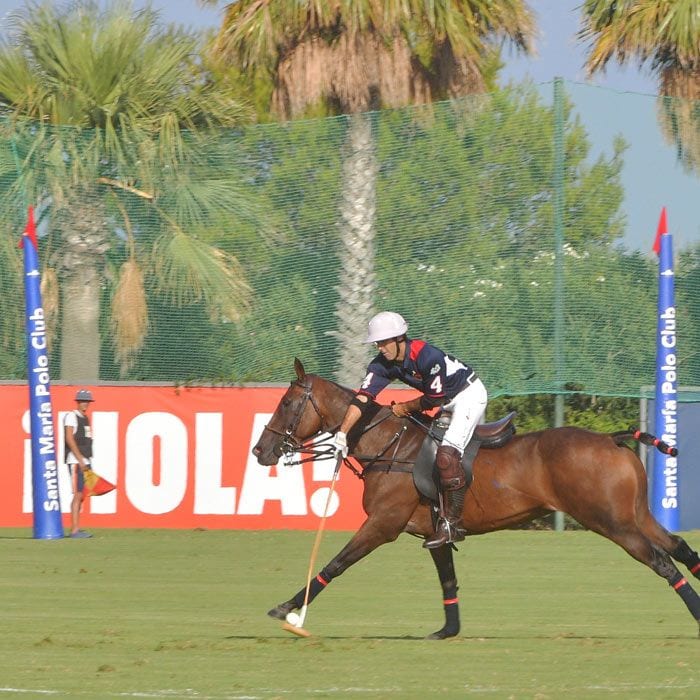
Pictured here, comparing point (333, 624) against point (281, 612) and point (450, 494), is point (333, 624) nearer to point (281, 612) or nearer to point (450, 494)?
point (281, 612)

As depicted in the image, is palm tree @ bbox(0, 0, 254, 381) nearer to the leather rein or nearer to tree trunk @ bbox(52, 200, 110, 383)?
tree trunk @ bbox(52, 200, 110, 383)

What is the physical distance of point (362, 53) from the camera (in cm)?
2270

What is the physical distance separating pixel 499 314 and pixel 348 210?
2.52 metres

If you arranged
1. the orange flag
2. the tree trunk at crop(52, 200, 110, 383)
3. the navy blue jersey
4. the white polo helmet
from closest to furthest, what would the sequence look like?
the white polo helmet
the navy blue jersey
the orange flag
the tree trunk at crop(52, 200, 110, 383)

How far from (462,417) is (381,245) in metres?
10.3

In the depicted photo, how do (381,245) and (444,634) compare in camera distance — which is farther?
(381,245)

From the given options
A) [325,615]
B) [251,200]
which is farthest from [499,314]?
[325,615]

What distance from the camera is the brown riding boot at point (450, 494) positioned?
11094 mm

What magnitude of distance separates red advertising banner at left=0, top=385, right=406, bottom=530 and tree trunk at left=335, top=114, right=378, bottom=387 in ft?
3.67

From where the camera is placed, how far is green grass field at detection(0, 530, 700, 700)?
8875mm

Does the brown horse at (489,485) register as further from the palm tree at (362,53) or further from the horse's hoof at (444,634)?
the palm tree at (362,53)

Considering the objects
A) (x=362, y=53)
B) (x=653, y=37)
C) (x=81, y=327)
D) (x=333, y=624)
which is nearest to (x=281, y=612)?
(x=333, y=624)

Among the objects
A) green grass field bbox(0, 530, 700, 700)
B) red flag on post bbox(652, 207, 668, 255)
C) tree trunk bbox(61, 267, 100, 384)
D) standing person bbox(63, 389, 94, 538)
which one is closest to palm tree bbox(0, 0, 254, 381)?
tree trunk bbox(61, 267, 100, 384)

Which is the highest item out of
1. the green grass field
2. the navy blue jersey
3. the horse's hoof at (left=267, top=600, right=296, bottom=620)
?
the navy blue jersey
